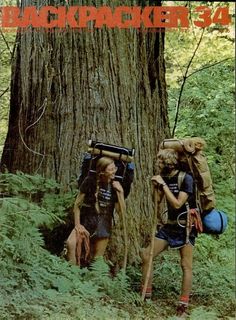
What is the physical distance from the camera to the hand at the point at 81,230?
3789 millimetres

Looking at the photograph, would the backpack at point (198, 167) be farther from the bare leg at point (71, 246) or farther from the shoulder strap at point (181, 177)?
the bare leg at point (71, 246)

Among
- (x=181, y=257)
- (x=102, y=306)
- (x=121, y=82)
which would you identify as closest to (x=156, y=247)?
(x=181, y=257)

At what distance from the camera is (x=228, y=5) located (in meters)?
4.11

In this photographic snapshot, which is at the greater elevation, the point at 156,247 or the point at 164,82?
the point at 164,82

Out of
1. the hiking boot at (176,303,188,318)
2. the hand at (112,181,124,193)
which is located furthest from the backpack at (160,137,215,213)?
the hiking boot at (176,303,188,318)

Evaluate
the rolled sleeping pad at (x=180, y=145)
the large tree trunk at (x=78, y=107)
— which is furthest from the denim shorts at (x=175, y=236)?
the rolled sleeping pad at (x=180, y=145)

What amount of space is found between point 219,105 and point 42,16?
1.34 meters

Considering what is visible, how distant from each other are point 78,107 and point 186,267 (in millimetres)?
1221

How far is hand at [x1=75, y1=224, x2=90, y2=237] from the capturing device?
3.79 metres

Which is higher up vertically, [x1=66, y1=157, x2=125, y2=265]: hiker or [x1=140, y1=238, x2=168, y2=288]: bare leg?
[x1=66, y1=157, x2=125, y2=265]: hiker

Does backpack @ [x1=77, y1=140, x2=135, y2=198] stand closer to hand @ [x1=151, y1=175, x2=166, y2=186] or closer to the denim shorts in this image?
hand @ [x1=151, y1=175, x2=166, y2=186]

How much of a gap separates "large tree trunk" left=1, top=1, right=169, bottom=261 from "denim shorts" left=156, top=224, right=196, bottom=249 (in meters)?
0.21

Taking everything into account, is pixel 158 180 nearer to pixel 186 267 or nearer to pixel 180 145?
pixel 180 145

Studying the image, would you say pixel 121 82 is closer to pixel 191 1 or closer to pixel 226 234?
pixel 191 1
